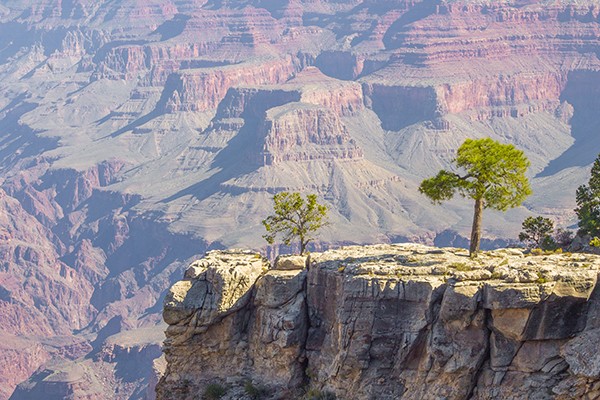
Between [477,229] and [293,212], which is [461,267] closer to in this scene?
[477,229]

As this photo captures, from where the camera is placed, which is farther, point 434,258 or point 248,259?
point 248,259

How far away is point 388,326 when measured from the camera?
47938mm

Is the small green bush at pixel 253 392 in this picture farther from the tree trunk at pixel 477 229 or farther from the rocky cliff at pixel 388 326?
the tree trunk at pixel 477 229

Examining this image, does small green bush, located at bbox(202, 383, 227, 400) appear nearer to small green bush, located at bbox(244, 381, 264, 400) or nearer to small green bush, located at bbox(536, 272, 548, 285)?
small green bush, located at bbox(244, 381, 264, 400)

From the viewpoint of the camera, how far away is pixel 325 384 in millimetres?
49750

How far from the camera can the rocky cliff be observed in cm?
4500

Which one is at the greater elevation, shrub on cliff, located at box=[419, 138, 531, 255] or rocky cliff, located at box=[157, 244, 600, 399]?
shrub on cliff, located at box=[419, 138, 531, 255]

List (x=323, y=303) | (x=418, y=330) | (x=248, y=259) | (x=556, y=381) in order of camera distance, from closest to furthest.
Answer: (x=556, y=381) < (x=418, y=330) < (x=323, y=303) < (x=248, y=259)

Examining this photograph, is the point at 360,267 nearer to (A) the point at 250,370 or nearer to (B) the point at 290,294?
(B) the point at 290,294

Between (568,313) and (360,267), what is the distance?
9595mm

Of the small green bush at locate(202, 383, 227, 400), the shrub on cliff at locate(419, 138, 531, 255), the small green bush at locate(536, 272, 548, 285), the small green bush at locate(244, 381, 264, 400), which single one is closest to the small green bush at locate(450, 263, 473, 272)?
the small green bush at locate(536, 272, 548, 285)

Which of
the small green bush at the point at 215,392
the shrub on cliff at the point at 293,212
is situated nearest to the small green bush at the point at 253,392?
the small green bush at the point at 215,392

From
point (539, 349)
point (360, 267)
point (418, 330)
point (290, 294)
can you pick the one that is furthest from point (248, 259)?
point (539, 349)

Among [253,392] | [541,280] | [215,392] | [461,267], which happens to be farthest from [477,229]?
[215,392]
